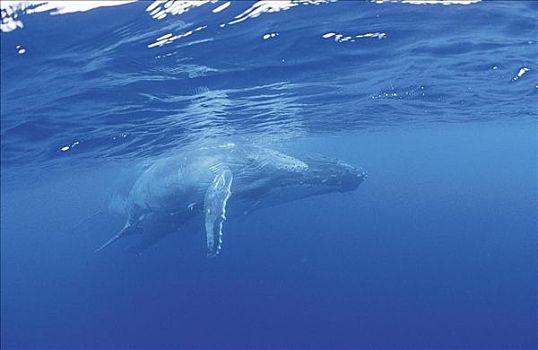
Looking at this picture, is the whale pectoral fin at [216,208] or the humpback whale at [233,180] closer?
the whale pectoral fin at [216,208]

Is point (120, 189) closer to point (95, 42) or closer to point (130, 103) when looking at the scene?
point (130, 103)

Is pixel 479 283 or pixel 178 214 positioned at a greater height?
pixel 178 214

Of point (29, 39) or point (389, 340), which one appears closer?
point (29, 39)

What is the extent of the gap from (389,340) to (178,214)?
13.6 meters

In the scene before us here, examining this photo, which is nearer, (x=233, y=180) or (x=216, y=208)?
(x=216, y=208)

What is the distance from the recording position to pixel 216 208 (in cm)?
1268

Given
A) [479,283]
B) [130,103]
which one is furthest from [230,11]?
[479,283]

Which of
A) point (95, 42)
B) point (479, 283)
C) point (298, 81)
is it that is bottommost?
point (479, 283)

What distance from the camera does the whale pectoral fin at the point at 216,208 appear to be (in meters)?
11.7

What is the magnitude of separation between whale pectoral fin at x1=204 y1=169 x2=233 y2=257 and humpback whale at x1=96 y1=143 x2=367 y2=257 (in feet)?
0.13

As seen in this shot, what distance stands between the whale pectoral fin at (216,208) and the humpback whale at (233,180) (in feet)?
0.13

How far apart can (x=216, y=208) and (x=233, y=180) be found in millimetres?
1641

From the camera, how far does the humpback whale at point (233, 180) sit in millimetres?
14180

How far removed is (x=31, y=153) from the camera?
66.0ft
